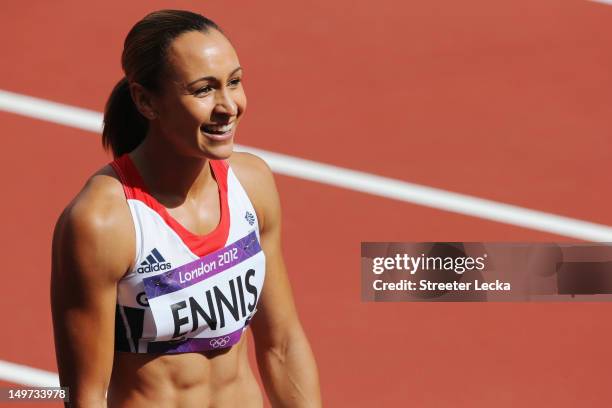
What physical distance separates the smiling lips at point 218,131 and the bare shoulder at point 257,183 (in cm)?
32

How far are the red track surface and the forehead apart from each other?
8.96 ft

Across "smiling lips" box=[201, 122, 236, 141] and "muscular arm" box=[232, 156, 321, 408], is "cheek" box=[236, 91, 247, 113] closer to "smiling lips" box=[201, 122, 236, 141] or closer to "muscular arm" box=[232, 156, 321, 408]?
"smiling lips" box=[201, 122, 236, 141]

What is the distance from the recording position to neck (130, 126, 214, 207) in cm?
288

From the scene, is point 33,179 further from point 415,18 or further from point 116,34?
point 415,18

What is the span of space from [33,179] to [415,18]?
6.89 feet

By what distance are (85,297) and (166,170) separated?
0.37 meters

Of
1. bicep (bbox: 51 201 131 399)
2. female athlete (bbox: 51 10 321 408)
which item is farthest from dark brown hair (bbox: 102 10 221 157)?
bicep (bbox: 51 201 131 399)

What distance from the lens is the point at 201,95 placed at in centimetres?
276

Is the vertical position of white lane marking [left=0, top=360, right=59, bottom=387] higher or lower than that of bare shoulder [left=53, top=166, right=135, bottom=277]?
lower

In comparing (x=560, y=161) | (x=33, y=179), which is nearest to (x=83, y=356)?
(x=33, y=179)

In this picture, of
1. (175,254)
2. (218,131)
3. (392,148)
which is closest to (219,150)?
(218,131)

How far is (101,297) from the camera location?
2.74 m

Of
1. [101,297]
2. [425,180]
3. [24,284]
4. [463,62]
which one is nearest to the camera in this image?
[101,297]

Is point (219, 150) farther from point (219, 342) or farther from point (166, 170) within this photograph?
point (219, 342)
